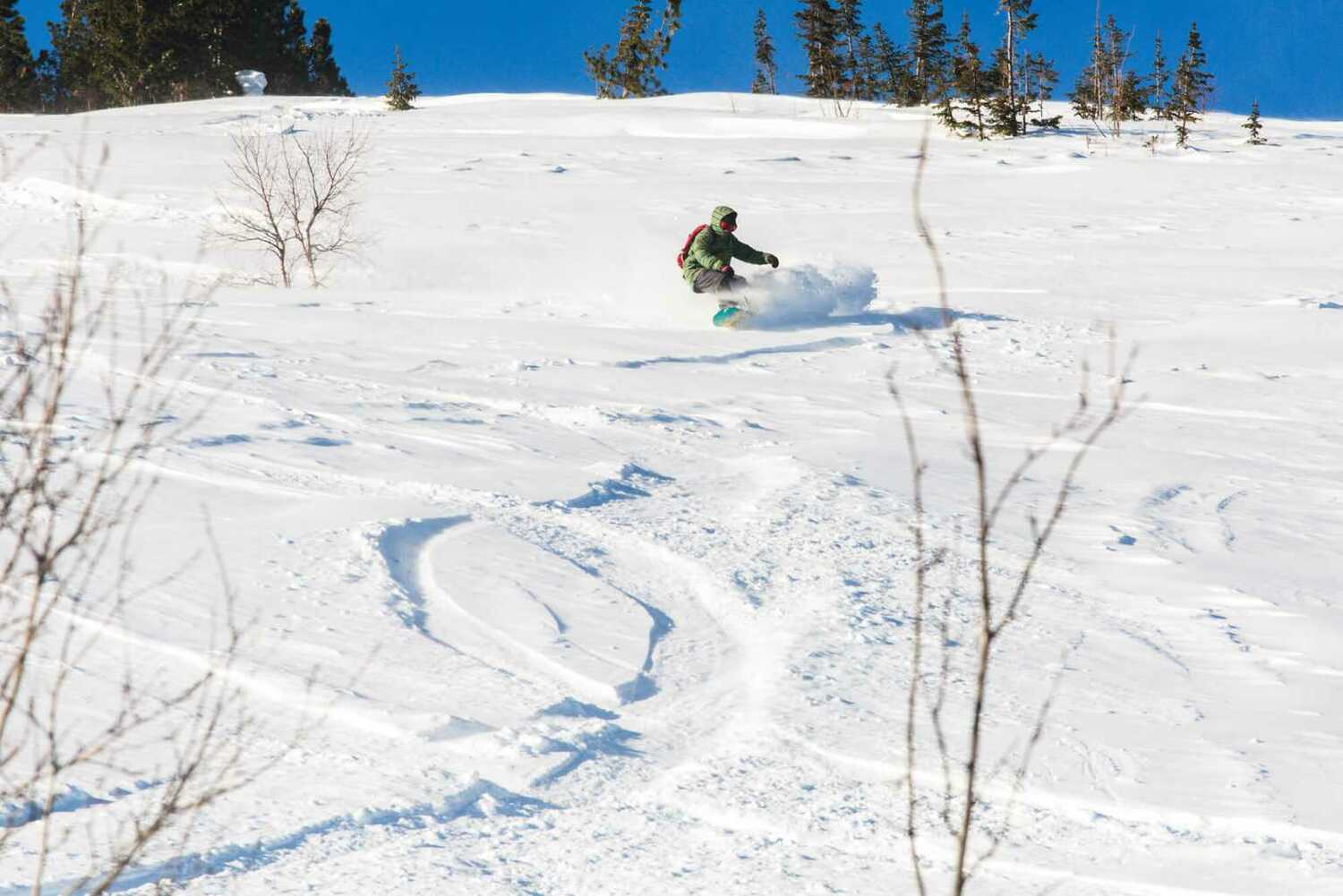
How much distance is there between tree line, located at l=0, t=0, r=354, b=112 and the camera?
4562cm

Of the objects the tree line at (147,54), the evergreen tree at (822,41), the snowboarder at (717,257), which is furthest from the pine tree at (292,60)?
the snowboarder at (717,257)

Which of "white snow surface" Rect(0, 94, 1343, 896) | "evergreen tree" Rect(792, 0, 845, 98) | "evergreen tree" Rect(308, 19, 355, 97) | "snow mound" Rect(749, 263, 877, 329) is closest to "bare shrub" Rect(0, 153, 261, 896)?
"white snow surface" Rect(0, 94, 1343, 896)

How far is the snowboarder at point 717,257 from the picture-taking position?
13.2 metres

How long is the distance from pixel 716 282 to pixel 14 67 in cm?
4461

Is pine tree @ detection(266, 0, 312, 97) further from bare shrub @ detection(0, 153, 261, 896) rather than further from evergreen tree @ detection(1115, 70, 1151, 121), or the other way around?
bare shrub @ detection(0, 153, 261, 896)

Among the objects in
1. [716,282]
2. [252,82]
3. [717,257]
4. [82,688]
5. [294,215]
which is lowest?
[82,688]

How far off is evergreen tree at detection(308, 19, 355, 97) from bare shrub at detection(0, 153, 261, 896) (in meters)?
53.9

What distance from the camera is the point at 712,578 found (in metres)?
6.30

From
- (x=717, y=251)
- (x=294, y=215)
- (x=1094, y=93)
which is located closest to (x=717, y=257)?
(x=717, y=251)

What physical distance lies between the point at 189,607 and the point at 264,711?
1.05 meters

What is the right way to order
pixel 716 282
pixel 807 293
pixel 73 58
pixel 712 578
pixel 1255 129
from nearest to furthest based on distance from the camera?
pixel 712 578
pixel 716 282
pixel 807 293
pixel 1255 129
pixel 73 58

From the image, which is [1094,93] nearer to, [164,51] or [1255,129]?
[1255,129]

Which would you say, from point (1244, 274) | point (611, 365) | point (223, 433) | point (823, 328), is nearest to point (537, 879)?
point (223, 433)

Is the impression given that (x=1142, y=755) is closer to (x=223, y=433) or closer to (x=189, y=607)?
(x=189, y=607)
